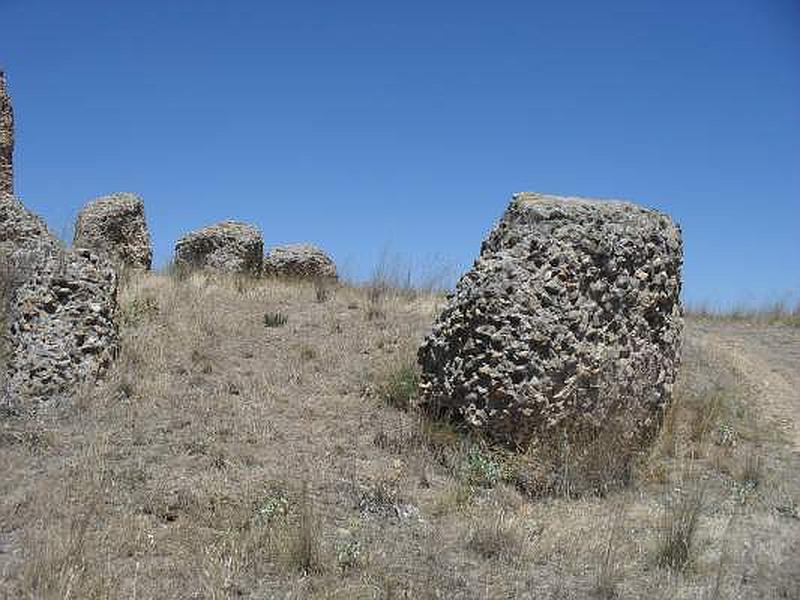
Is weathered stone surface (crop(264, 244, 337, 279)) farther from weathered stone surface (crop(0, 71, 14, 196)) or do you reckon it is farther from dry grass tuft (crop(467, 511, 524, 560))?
dry grass tuft (crop(467, 511, 524, 560))

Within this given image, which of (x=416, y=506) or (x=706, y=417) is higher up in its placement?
(x=706, y=417)

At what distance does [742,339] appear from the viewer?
1169 centimetres

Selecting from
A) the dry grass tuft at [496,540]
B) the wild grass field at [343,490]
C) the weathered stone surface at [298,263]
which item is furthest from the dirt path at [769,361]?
the weathered stone surface at [298,263]

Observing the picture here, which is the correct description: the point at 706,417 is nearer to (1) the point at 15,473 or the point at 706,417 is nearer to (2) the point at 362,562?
(2) the point at 362,562

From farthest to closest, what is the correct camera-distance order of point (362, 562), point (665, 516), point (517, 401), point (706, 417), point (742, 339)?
point (742, 339) → point (706, 417) → point (517, 401) → point (665, 516) → point (362, 562)

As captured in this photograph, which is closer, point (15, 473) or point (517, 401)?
point (15, 473)

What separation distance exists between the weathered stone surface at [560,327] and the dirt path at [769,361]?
5.87 feet

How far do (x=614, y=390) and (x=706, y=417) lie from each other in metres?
1.55

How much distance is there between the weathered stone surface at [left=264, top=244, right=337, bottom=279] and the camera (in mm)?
14086

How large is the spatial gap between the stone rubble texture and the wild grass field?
27 centimetres

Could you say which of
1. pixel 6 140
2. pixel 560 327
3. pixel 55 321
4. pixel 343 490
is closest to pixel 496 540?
pixel 343 490

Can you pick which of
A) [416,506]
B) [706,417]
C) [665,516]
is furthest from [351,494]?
[706,417]

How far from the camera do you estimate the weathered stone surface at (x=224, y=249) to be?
13.4 m

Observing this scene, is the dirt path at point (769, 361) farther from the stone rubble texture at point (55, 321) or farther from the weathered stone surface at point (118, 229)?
the weathered stone surface at point (118, 229)
